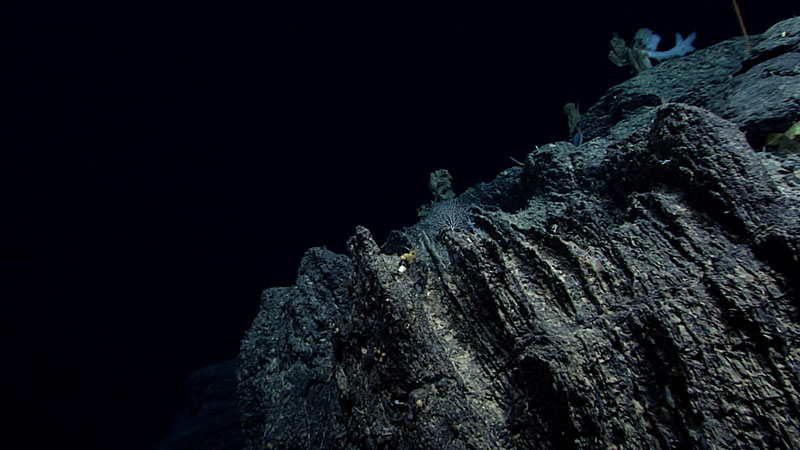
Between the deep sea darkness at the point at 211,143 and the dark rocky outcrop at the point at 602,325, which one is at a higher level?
the deep sea darkness at the point at 211,143

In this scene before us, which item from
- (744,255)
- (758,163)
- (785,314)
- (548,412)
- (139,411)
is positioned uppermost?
(758,163)

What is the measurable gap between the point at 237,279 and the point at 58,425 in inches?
552

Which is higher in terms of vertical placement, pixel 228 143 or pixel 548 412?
pixel 228 143

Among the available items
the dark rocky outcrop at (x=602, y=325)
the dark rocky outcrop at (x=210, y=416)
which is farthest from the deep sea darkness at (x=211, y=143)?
the dark rocky outcrop at (x=602, y=325)

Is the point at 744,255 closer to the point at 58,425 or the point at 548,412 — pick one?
the point at 548,412

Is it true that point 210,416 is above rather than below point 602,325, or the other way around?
below

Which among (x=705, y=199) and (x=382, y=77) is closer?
(x=705, y=199)

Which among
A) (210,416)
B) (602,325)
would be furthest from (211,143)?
(602,325)

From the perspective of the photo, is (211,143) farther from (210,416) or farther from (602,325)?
(602,325)

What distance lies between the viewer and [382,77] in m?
25.8

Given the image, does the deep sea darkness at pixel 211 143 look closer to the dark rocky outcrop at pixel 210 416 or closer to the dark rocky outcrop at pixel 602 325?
the dark rocky outcrop at pixel 210 416

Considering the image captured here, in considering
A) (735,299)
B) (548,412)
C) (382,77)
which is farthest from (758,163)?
(382,77)

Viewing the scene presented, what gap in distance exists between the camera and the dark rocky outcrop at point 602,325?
1875mm

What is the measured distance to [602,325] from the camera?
228cm
